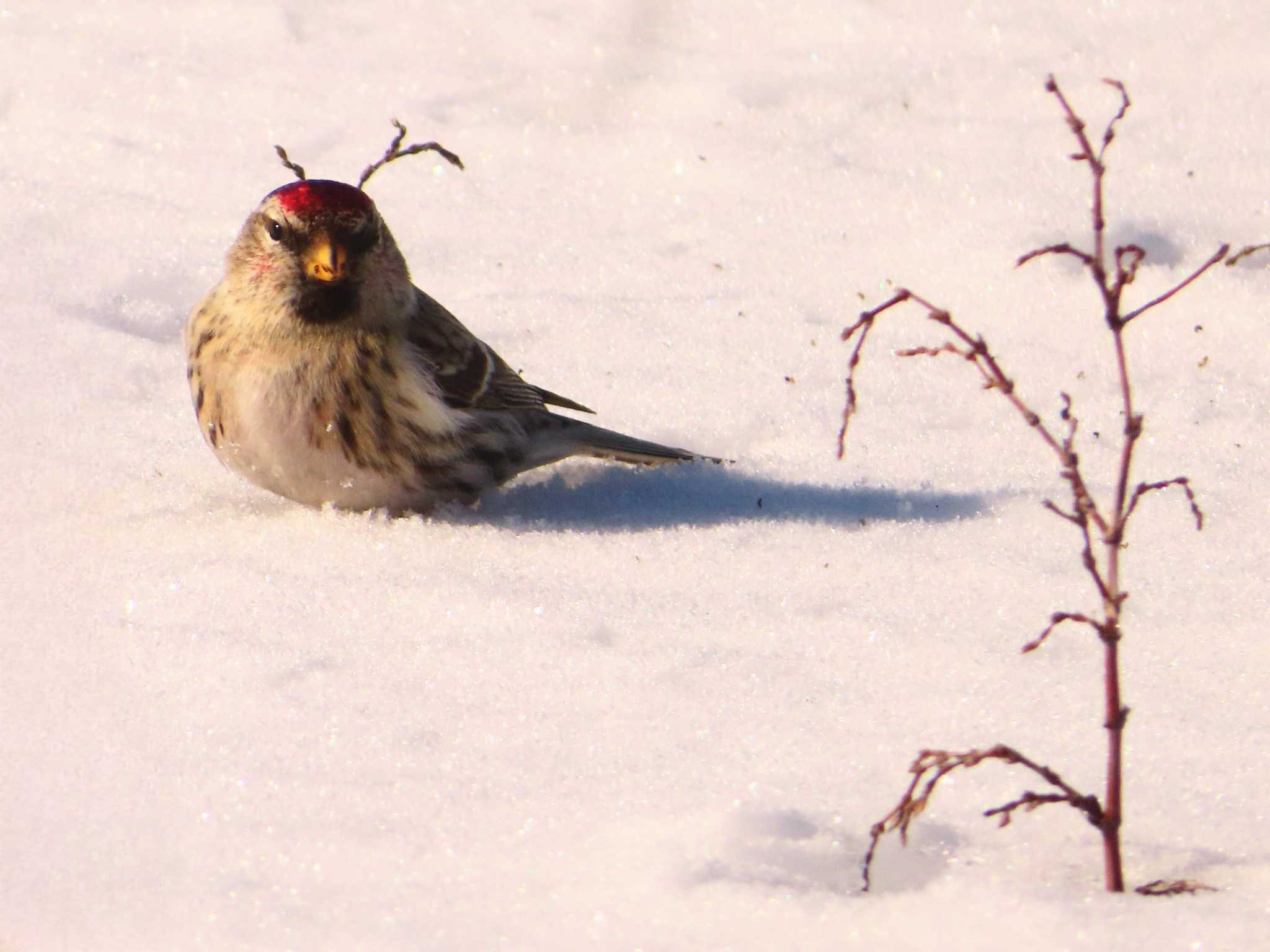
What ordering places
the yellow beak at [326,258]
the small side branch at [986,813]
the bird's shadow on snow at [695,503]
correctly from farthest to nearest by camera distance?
1. the bird's shadow on snow at [695,503]
2. the yellow beak at [326,258]
3. the small side branch at [986,813]

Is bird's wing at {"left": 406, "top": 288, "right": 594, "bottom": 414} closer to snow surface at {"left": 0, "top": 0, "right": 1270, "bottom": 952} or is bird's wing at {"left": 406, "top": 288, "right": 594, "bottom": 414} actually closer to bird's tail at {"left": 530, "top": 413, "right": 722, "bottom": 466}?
bird's tail at {"left": 530, "top": 413, "right": 722, "bottom": 466}

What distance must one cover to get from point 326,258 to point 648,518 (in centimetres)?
92

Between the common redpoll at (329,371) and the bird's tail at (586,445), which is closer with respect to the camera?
the common redpoll at (329,371)

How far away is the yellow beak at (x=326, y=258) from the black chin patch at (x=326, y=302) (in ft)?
0.19

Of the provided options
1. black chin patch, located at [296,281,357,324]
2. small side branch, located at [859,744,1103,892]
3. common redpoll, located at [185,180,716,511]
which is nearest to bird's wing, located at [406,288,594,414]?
common redpoll, located at [185,180,716,511]

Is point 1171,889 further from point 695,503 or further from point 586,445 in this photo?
point 586,445

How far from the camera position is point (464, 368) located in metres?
3.95

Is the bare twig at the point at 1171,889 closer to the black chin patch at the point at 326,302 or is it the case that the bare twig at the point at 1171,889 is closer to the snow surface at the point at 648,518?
the snow surface at the point at 648,518

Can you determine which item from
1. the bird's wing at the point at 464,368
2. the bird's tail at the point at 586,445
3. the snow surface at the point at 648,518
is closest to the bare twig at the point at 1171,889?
the snow surface at the point at 648,518

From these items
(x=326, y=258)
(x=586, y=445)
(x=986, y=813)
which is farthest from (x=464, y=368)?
(x=986, y=813)

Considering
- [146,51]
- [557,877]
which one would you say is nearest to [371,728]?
[557,877]

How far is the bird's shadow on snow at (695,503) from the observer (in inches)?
151

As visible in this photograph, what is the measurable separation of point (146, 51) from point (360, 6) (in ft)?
2.69

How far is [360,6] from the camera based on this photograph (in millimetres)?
6387
